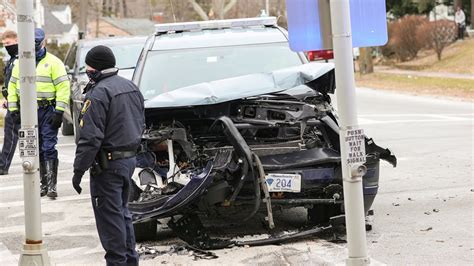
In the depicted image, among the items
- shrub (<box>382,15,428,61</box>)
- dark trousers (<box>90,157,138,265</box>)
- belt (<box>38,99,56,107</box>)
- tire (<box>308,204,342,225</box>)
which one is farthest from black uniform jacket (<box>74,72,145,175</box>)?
shrub (<box>382,15,428,61</box>)

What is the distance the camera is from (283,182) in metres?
6.91

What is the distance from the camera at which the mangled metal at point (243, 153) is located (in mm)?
6840

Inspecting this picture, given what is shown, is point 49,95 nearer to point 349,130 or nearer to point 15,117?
point 15,117

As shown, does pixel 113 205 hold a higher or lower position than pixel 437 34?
lower

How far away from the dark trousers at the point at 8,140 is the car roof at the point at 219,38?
2893 mm

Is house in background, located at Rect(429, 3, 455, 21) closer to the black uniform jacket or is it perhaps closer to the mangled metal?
the mangled metal

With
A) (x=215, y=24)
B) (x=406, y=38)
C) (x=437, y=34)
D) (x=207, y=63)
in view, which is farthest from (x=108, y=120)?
(x=406, y=38)

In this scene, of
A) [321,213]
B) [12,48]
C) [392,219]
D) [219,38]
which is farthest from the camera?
[12,48]

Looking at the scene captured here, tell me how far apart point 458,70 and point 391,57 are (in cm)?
1207

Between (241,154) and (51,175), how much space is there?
3.67 m

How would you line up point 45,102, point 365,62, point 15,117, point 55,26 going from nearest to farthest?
point 45,102, point 15,117, point 365,62, point 55,26

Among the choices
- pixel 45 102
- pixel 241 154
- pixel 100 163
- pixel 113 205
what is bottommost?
pixel 113 205

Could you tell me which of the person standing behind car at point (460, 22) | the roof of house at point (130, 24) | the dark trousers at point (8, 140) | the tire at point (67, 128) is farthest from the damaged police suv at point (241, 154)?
the roof of house at point (130, 24)

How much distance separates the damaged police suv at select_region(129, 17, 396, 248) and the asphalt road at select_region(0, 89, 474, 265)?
15.3 inches
